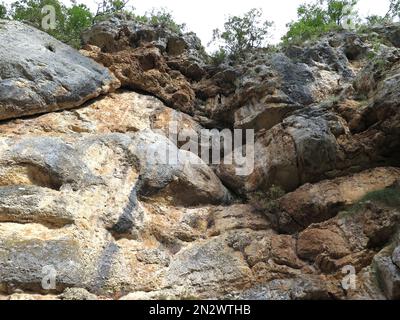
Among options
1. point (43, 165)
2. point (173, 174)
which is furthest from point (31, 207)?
point (173, 174)

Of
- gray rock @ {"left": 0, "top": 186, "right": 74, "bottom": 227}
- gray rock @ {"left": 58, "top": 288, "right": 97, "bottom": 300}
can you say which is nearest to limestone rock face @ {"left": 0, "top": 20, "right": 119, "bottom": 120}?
gray rock @ {"left": 0, "top": 186, "right": 74, "bottom": 227}

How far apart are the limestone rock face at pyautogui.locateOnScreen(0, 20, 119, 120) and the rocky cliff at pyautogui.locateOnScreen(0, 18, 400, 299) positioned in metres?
0.04

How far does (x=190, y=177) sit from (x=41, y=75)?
4.85m

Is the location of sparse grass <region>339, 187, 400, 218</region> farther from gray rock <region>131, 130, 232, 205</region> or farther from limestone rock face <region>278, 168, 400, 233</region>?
gray rock <region>131, 130, 232, 205</region>

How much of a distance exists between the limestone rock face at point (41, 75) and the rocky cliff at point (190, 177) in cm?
4

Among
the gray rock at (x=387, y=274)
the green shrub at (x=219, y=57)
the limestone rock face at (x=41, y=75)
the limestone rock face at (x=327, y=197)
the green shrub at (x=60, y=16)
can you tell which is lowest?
the gray rock at (x=387, y=274)

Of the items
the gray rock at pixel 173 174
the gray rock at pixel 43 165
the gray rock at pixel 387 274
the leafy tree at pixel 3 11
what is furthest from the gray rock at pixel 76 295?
the leafy tree at pixel 3 11

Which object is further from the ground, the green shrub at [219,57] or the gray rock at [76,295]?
the green shrub at [219,57]

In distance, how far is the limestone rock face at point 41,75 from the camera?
12016 millimetres

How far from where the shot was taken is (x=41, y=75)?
12.6m

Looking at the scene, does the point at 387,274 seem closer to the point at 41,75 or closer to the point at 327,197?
the point at 327,197

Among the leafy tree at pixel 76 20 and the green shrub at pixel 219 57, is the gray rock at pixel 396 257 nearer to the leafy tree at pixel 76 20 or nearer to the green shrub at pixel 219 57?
the green shrub at pixel 219 57
